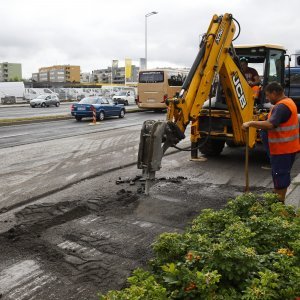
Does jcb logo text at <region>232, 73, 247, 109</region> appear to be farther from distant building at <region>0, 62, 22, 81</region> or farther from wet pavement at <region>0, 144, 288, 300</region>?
distant building at <region>0, 62, 22, 81</region>

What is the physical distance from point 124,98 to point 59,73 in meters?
119

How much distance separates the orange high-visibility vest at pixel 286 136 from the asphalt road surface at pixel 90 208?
1602mm

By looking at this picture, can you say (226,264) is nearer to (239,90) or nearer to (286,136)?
(286,136)

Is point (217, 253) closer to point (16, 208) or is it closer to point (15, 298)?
point (15, 298)

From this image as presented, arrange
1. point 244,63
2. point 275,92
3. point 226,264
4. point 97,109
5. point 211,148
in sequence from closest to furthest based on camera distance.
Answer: point 226,264 → point 275,92 → point 244,63 → point 211,148 → point 97,109

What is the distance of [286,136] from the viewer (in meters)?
5.89

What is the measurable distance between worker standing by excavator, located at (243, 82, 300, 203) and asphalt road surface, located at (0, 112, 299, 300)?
55.4 inches

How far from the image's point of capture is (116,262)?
15.7 ft

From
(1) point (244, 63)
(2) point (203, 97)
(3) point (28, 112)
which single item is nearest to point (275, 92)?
(2) point (203, 97)

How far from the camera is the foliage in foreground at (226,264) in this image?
2863mm

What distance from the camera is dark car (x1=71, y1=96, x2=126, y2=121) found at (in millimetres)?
24688

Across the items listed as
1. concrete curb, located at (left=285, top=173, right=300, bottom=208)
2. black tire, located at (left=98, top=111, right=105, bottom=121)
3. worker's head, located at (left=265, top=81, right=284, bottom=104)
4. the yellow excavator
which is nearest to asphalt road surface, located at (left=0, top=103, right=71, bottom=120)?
black tire, located at (left=98, top=111, right=105, bottom=121)

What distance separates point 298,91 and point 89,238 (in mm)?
10106

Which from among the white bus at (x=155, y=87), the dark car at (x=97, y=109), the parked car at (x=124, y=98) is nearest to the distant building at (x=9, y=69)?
the parked car at (x=124, y=98)
